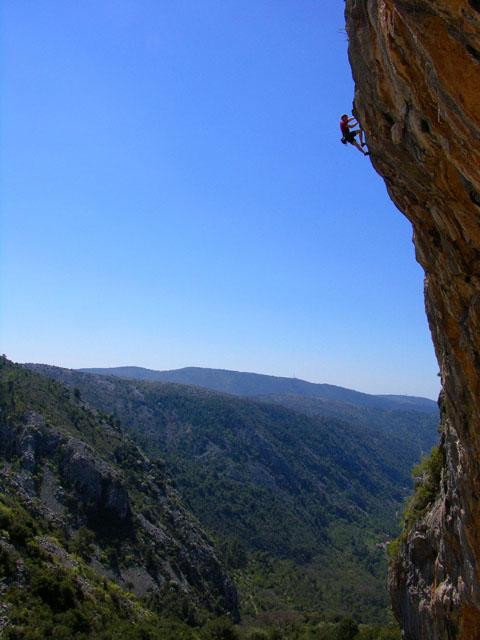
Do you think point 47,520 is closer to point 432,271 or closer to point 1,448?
point 1,448

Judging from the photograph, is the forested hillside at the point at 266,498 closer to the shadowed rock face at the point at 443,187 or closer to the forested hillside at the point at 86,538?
the forested hillside at the point at 86,538

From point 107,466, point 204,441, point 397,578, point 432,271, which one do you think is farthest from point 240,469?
point 432,271

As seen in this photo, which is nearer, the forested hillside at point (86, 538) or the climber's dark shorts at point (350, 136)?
the climber's dark shorts at point (350, 136)

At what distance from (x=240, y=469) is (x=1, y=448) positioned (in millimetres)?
105472

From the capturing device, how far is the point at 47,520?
48.9m

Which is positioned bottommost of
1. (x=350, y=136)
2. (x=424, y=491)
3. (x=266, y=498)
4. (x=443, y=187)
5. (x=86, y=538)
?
(x=266, y=498)

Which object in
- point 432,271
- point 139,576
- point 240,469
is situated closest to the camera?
point 432,271

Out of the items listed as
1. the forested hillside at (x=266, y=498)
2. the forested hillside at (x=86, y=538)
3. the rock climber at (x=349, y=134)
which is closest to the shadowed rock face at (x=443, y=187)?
the rock climber at (x=349, y=134)

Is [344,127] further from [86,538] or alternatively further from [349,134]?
[86,538]

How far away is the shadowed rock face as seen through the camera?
7035 mm

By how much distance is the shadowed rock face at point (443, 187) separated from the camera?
7.04 m

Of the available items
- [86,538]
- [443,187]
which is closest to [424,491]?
[443,187]

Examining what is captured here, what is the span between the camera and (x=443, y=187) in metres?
9.69

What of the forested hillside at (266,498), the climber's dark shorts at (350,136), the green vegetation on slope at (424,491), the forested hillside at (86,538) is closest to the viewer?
the climber's dark shorts at (350,136)
